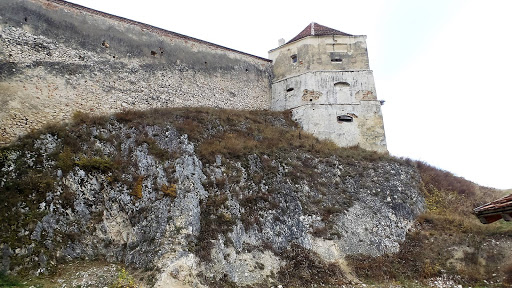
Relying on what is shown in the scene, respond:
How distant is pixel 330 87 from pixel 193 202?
43.4 ft

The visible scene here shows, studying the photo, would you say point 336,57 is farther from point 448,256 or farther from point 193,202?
point 193,202

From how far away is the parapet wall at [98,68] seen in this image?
17.8 metres

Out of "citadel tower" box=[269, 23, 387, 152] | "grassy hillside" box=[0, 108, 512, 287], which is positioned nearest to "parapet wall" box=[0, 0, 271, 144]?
"grassy hillside" box=[0, 108, 512, 287]

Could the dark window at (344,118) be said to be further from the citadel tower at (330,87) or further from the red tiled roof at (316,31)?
the red tiled roof at (316,31)

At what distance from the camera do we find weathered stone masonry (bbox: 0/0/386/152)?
1817cm

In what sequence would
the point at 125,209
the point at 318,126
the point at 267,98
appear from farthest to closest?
1. the point at 267,98
2. the point at 318,126
3. the point at 125,209

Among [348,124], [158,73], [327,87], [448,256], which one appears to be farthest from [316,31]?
[448,256]

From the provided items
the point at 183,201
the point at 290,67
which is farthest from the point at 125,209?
the point at 290,67

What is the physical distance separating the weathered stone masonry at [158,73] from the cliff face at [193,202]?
1975 millimetres

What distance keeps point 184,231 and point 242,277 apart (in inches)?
98.3

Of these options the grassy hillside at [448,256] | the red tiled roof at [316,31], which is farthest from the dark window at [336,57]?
the grassy hillside at [448,256]

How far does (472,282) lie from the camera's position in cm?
1533

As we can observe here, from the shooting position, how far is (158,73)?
74.0ft

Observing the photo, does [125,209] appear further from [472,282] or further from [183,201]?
[472,282]
